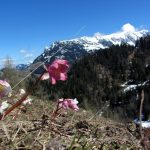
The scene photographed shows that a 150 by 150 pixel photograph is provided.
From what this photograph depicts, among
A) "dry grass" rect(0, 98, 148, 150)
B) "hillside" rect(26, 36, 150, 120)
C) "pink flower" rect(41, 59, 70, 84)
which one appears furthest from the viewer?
"hillside" rect(26, 36, 150, 120)

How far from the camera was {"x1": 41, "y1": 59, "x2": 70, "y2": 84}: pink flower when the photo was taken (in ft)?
7.73

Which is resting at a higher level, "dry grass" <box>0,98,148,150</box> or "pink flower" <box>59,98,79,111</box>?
"pink flower" <box>59,98,79,111</box>

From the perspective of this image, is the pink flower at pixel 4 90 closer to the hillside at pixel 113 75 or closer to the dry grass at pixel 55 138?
the dry grass at pixel 55 138

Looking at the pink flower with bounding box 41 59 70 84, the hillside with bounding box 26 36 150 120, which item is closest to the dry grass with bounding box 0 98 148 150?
the pink flower with bounding box 41 59 70 84

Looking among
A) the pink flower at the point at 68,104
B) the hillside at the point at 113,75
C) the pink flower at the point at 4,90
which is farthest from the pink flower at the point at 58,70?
the hillside at the point at 113,75

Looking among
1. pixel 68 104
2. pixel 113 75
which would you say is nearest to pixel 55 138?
pixel 68 104

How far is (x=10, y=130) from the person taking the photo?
2.49 m

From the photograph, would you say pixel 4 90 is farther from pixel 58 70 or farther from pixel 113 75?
pixel 113 75

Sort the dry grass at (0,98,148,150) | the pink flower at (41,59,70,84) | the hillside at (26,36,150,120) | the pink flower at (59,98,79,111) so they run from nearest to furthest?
the dry grass at (0,98,148,150)
the pink flower at (41,59,70,84)
the pink flower at (59,98,79,111)
the hillside at (26,36,150,120)

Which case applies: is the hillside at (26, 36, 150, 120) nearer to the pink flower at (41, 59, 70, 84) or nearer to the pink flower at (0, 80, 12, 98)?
the pink flower at (41, 59, 70, 84)

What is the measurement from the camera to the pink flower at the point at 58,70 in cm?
236

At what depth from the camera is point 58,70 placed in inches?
93.8

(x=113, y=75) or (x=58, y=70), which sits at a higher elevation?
(x=113, y=75)

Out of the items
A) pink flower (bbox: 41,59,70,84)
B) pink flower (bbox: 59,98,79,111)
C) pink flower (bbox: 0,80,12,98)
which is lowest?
pink flower (bbox: 59,98,79,111)
